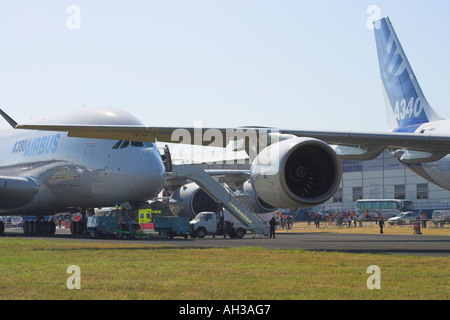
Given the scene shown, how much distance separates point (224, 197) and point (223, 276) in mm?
21485

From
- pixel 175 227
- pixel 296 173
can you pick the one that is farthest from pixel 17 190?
pixel 296 173

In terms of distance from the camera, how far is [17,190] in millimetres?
31812

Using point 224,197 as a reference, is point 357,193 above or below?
above

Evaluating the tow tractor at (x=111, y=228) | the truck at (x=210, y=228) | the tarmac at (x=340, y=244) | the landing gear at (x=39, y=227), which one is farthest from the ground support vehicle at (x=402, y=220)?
the tow tractor at (x=111, y=228)

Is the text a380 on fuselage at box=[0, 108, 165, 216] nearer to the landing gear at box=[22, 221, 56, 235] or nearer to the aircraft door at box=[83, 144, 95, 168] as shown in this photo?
the aircraft door at box=[83, 144, 95, 168]

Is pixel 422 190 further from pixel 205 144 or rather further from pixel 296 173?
pixel 296 173

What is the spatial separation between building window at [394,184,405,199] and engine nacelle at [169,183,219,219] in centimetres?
4525

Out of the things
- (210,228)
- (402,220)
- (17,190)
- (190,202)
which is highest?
(17,190)

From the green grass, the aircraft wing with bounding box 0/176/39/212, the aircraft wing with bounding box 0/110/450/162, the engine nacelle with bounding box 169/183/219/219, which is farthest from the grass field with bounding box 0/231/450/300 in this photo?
the engine nacelle with bounding box 169/183/219/219

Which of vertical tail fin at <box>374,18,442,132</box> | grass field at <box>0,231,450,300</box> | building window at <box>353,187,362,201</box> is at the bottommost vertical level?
grass field at <box>0,231,450,300</box>

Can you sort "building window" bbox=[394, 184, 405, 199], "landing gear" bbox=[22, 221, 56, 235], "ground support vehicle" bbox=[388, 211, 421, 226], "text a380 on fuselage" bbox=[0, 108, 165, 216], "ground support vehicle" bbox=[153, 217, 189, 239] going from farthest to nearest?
"building window" bbox=[394, 184, 405, 199]
"ground support vehicle" bbox=[388, 211, 421, 226]
"landing gear" bbox=[22, 221, 56, 235]
"ground support vehicle" bbox=[153, 217, 189, 239]
"text a380 on fuselage" bbox=[0, 108, 165, 216]

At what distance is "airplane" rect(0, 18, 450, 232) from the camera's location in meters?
17.4

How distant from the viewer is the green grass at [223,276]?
942cm

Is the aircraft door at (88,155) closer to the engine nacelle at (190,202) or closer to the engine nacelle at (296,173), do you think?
the engine nacelle at (190,202)
